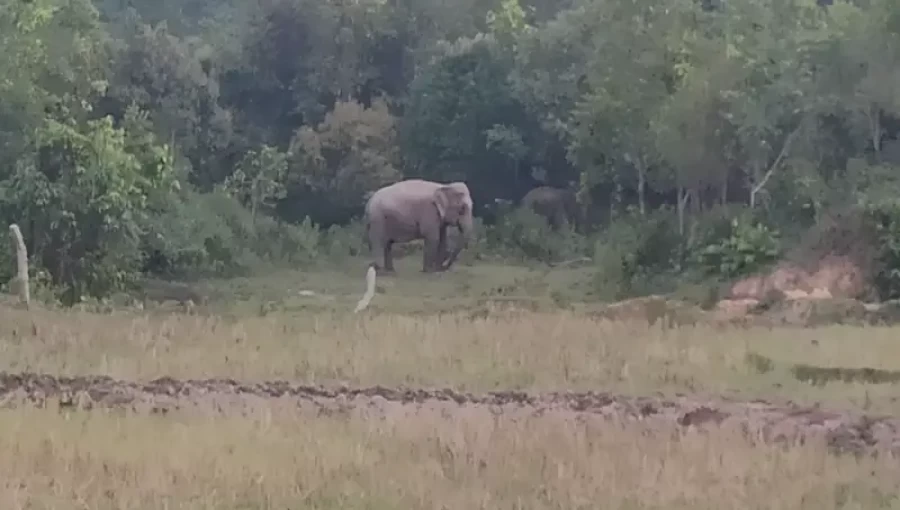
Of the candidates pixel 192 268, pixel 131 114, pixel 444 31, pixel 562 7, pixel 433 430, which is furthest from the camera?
pixel 562 7

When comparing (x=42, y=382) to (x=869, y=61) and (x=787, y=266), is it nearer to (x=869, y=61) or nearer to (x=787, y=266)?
(x=787, y=266)

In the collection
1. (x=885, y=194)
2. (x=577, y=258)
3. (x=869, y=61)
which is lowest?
(x=577, y=258)

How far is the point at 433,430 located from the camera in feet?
26.0

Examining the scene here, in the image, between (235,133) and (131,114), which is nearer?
(131,114)

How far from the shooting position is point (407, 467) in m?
6.94

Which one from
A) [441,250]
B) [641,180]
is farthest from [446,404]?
[641,180]

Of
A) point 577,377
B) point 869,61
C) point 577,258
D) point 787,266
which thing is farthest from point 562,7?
point 577,377

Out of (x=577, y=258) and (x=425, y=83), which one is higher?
(x=425, y=83)

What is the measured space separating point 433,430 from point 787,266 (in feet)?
39.9

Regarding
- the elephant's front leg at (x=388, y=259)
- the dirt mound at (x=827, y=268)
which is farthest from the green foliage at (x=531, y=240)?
the dirt mound at (x=827, y=268)

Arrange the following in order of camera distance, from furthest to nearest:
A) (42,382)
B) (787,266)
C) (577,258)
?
(577,258) < (787,266) < (42,382)

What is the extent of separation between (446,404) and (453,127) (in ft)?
77.3

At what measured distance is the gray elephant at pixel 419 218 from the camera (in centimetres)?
2556

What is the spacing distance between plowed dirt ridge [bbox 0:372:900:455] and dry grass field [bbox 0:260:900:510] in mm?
211
